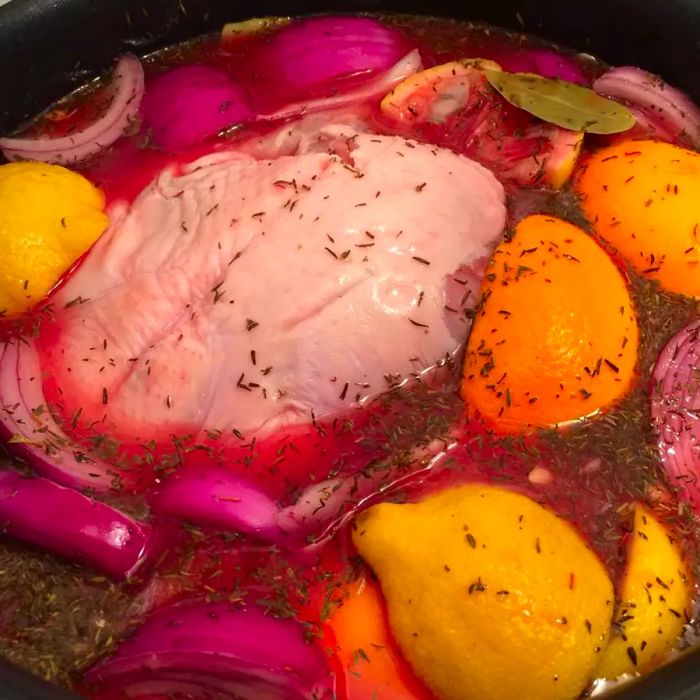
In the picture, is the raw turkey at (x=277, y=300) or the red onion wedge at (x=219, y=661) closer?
the red onion wedge at (x=219, y=661)

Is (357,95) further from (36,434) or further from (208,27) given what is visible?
(36,434)

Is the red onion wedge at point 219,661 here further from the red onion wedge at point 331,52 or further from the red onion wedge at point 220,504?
the red onion wedge at point 331,52

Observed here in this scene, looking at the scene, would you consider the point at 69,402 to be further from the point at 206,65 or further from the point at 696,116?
the point at 696,116

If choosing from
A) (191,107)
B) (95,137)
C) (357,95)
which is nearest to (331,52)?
(357,95)

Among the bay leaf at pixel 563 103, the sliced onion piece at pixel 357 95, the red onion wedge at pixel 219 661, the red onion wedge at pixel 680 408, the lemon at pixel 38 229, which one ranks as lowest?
the red onion wedge at pixel 680 408

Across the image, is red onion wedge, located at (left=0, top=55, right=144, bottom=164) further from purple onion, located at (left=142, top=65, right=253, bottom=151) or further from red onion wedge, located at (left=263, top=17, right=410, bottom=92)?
red onion wedge, located at (left=263, top=17, right=410, bottom=92)

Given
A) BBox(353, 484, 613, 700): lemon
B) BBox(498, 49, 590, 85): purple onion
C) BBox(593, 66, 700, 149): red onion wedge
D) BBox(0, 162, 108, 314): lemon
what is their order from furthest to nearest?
BBox(498, 49, 590, 85): purple onion, BBox(593, 66, 700, 149): red onion wedge, BBox(0, 162, 108, 314): lemon, BBox(353, 484, 613, 700): lemon

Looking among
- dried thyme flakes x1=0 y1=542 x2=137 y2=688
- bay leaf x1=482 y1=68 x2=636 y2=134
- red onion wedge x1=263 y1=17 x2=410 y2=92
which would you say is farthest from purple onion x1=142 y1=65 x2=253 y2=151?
dried thyme flakes x1=0 y1=542 x2=137 y2=688

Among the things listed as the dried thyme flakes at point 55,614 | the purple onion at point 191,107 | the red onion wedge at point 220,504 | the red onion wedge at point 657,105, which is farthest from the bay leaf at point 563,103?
the dried thyme flakes at point 55,614
